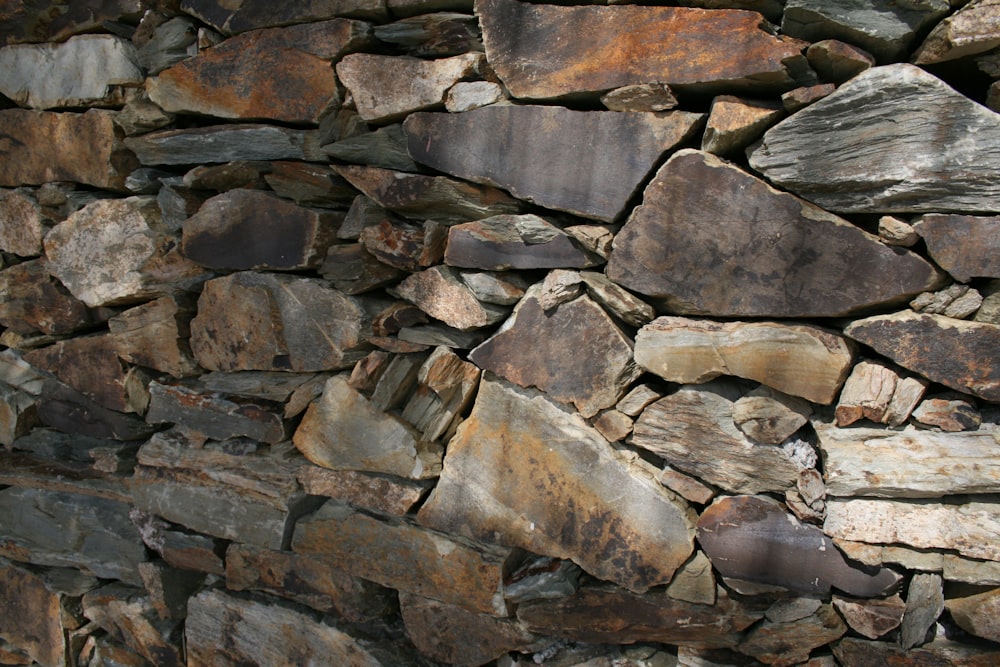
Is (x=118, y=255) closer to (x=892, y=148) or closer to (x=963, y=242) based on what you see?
(x=892, y=148)

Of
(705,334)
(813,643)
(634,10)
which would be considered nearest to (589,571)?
(813,643)

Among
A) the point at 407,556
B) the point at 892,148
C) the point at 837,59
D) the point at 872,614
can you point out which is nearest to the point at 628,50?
the point at 837,59

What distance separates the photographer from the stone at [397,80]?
6.84 feet

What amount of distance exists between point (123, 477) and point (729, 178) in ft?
8.01

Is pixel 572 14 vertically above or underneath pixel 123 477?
above

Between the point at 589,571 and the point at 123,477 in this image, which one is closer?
the point at 589,571

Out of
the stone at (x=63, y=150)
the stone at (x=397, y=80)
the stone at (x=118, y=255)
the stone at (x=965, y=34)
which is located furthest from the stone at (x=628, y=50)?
the stone at (x=63, y=150)

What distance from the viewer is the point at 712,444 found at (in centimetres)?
193

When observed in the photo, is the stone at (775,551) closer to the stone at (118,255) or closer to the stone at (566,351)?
the stone at (566,351)

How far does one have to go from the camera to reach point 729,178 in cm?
178

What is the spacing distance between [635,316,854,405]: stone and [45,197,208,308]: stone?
1588 mm

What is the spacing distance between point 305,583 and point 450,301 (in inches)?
46.2

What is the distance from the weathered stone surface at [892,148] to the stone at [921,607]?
0.87 metres

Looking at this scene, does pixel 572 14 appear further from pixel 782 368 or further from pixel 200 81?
pixel 200 81
